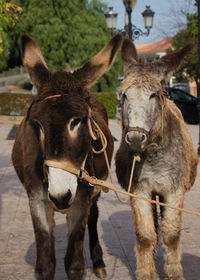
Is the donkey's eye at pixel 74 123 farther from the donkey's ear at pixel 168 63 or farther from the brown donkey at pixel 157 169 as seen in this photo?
the donkey's ear at pixel 168 63

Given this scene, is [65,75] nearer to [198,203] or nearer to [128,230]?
[128,230]

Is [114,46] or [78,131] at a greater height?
[114,46]

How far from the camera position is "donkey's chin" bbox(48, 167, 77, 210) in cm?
331

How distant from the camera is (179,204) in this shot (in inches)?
182

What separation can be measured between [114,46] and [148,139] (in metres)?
0.92

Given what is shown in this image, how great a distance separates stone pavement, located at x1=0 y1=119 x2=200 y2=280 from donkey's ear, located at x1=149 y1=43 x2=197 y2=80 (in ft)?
5.98

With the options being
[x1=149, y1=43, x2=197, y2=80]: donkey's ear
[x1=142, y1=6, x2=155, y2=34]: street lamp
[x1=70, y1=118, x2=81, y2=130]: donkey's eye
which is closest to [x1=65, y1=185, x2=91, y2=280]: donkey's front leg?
[x1=70, y1=118, x2=81, y2=130]: donkey's eye

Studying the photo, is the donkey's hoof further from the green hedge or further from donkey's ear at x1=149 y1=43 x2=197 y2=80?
the green hedge

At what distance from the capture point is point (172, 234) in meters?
4.63

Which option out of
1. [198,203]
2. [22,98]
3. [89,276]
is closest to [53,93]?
[89,276]

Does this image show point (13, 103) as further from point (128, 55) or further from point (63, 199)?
point (63, 199)

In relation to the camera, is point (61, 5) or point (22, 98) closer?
point (22, 98)

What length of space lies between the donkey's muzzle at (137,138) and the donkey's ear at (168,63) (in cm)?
72

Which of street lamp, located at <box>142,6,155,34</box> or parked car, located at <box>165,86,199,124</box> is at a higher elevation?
street lamp, located at <box>142,6,155,34</box>
